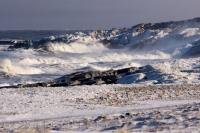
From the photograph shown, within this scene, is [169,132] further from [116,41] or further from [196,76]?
[116,41]

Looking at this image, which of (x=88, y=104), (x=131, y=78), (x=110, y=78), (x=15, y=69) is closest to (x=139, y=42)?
(x=15, y=69)

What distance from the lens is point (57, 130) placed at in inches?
531

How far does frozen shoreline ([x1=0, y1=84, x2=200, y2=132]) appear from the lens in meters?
15.8

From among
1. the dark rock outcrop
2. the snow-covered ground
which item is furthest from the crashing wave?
the dark rock outcrop

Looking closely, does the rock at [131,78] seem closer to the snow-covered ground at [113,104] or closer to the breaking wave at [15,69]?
the snow-covered ground at [113,104]

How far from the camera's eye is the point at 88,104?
65.6 feet

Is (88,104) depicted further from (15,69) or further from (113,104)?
(15,69)

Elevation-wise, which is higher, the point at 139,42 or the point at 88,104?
the point at 139,42

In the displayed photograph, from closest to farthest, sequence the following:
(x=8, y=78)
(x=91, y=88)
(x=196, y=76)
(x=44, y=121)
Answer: (x=44, y=121)
(x=91, y=88)
(x=196, y=76)
(x=8, y=78)

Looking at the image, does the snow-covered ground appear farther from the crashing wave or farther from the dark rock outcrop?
the crashing wave

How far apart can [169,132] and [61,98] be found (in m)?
9.47

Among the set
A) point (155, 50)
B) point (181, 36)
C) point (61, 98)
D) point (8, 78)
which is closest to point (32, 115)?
point (61, 98)

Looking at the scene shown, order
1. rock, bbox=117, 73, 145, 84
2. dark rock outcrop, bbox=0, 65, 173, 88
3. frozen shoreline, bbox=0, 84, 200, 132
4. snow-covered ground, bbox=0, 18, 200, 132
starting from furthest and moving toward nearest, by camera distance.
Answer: rock, bbox=117, 73, 145, 84 → dark rock outcrop, bbox=0, 65, 173, 88 → frozen shoreline, bbox=0, 84, 200, 132 → snow-covered ground, bbox=0, 18, 200, 132

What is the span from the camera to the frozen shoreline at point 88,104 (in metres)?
15.8
